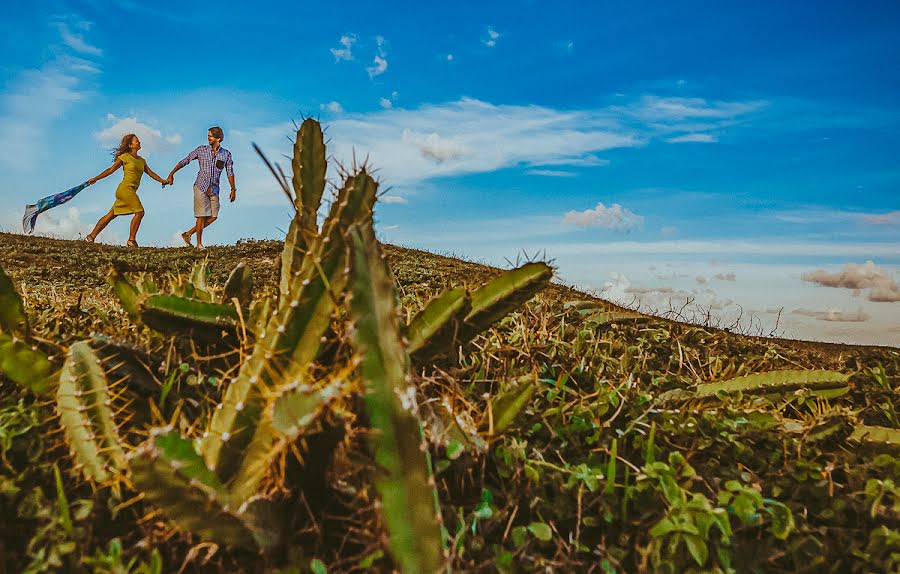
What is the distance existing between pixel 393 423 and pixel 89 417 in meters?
1.21

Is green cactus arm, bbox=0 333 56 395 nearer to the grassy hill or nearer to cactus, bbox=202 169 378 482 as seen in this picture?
the grassy hill

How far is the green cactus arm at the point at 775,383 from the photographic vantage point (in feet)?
11.4

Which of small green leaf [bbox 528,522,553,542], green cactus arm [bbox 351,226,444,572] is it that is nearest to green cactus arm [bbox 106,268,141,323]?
green cactus arm [bbox 351,226,444,572]

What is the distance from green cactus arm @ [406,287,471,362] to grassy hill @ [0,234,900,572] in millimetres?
141

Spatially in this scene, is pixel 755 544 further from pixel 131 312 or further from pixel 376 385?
pixel 131 312

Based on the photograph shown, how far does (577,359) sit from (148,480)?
236 centimetres

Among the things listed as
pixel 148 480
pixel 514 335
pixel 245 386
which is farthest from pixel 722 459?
pixel 148 480

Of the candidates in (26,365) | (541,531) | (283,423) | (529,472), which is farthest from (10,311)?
(541,531)

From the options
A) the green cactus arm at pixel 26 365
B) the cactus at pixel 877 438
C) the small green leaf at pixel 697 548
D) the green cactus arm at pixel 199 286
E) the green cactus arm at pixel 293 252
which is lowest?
the small green leaf at pixel 697 548

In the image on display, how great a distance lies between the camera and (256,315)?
2895 millimetres

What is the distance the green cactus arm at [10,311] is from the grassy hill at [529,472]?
161 mm

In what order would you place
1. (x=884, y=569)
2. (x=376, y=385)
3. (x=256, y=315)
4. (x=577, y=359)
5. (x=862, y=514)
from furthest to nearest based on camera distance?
(x=577, y=359) < (x=256, y=315) < (x=862, y=514) < (x=884, y=569) < (x=376, y=385)

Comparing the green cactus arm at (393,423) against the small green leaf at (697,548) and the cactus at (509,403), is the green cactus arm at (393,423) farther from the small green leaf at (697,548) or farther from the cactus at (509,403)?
the small green leaf at (697,548)

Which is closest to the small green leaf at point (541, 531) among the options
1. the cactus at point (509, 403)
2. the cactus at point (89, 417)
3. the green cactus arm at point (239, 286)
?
the cactus at point (509, 403)
